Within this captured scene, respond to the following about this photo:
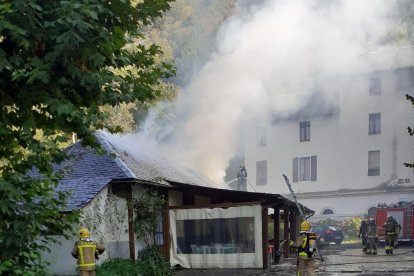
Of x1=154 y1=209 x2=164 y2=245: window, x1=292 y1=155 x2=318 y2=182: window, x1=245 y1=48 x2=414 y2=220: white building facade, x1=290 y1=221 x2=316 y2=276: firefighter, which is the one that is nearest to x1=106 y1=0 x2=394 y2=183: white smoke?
x1=245 y1=48 x2=414 y2=220: white building facade

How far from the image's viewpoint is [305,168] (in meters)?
42.1

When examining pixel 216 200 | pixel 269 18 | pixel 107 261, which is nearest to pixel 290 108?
pixel 269 18

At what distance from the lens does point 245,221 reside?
1697cm

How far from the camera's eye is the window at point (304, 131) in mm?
42406

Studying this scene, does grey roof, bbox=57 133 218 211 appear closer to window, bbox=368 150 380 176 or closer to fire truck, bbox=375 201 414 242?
fire truck, bbox=375 201 414 242

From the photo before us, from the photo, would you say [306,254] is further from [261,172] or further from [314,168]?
[261,172]

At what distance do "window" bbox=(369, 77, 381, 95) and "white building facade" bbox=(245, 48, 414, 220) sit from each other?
0.07 meters

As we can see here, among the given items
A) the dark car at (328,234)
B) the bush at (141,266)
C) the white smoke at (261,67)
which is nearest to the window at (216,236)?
the bush at (141,266)

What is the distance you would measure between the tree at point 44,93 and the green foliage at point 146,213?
8647 mm

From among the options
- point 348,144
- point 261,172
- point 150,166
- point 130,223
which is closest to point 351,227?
point 348,144

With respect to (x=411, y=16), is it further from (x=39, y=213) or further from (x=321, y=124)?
(x=39, y=213)

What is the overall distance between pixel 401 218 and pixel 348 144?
543 inches

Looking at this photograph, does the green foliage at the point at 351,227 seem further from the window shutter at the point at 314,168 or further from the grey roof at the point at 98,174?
the grey roof at the point at 98,174

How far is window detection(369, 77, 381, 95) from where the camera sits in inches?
1591
